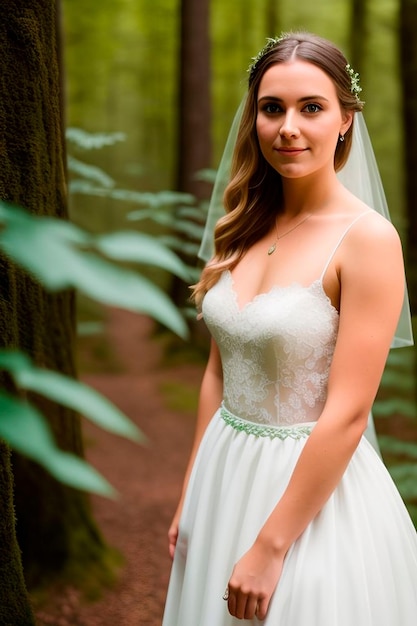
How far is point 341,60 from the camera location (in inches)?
84.0

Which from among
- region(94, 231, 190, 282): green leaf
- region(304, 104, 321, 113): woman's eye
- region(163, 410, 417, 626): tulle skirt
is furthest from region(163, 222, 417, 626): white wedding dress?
region(94, 231, 190, 282): green leaf

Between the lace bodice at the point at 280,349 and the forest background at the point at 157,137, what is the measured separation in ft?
2.48

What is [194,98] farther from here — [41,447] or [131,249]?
[41,447]

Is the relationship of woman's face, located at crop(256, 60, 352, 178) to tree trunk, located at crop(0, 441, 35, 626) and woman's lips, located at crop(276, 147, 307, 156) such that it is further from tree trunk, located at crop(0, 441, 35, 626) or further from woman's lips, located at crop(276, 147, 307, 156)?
tree trunk, located at crop(0, 441, 35, 626)

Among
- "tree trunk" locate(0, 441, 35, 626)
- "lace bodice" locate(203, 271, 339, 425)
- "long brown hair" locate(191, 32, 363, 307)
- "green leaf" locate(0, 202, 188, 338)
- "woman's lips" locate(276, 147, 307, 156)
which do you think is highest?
"green leaf" locate(0, 202, 188, 338)

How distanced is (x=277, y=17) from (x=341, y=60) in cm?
1303

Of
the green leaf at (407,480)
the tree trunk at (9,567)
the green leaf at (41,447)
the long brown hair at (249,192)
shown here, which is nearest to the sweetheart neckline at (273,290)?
the long brown hair at (249,192)

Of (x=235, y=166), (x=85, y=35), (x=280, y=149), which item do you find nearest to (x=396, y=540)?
(x=280, y=149)

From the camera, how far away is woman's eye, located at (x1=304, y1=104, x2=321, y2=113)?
2.05m

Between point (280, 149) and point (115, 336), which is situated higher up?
point (280, 149)

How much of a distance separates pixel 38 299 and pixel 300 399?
1350 millimetres

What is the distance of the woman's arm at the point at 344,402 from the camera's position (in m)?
1.83

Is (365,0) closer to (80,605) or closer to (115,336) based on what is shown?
(115,336)

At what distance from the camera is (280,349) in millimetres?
2012
